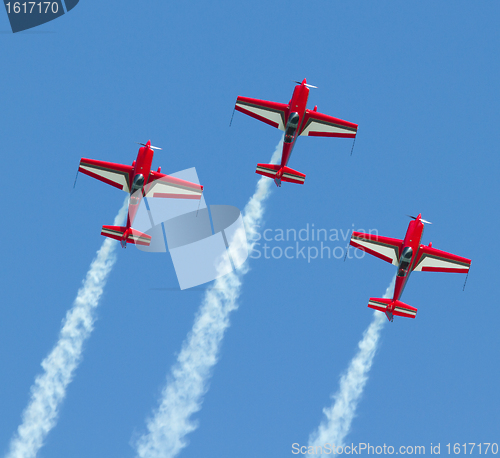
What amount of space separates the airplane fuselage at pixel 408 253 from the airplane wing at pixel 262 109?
14.1m

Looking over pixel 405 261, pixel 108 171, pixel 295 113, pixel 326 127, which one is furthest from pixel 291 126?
pixel 108 171

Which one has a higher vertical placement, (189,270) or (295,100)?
(295,100)

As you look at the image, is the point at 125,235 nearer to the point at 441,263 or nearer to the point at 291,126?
the point at 291,126

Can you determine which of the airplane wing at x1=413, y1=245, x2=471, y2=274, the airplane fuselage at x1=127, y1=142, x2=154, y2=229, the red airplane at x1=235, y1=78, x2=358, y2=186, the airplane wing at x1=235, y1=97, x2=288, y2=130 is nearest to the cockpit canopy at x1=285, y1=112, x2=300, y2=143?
the red airplane at x1=235, y1=78, x2=358, y2=186

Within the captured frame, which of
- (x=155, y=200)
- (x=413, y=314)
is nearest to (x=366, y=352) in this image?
(x=413, y=314)

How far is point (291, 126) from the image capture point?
78062mm

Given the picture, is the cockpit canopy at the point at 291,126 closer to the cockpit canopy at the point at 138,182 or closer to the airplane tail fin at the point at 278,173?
the airplane tail fin at the point at 278,173

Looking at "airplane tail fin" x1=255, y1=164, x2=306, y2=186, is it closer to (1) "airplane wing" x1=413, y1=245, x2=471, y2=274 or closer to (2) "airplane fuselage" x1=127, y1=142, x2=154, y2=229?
(2) "airplane fuselage" x1=127, y1=142, x2=154, y2=229

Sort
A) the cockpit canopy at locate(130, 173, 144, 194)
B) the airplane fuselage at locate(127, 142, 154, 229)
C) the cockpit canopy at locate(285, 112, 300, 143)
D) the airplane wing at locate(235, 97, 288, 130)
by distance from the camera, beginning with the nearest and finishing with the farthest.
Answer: the airplane fuselage at locate(127, 142, 154, 229)
the cockpit canopy at locate(130, 173, 144, 194)
the cockpit canopy at locate(285, 112, 300, 143)
the airplane wing at locate(235, 97, 288, 130)

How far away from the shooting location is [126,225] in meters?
78.0

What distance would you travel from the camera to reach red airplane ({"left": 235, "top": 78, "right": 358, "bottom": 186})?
78.1 meters

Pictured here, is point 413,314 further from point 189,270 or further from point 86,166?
point 86,166

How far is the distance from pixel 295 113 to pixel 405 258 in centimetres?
1540

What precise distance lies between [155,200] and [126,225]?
11.0ft
